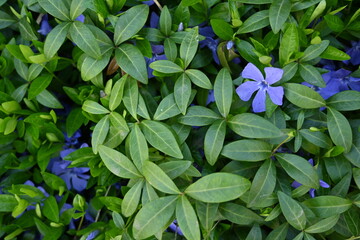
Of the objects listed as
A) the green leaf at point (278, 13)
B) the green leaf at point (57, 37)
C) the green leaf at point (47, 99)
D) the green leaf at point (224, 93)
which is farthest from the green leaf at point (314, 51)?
the green leaf at point (47, 99)

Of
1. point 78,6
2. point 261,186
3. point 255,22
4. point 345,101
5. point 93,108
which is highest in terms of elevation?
point 78,6

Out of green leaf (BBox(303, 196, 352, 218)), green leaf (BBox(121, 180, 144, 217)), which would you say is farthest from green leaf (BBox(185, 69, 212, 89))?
green leaf (BBox(303, 196, 352, 218))

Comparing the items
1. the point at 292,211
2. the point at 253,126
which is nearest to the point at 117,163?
the point at 253,126

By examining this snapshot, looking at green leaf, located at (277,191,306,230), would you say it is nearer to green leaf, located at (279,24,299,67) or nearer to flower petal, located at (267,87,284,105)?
flower petal, located at (267,87,284,105)

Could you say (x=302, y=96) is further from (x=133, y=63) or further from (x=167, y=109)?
(x=133, y=63)

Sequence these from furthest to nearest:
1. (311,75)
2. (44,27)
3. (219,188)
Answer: (44,27), (311,75), (219,188)

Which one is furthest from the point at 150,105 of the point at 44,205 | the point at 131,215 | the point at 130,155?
the point at 44,205

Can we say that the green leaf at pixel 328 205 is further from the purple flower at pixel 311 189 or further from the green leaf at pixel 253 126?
the green leaf at pixel 253 126
